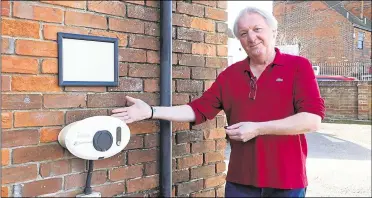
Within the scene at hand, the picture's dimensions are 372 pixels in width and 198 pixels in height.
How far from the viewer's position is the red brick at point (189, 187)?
2076 millimetres

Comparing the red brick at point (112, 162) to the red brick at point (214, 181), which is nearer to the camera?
the red brick at point (112, 162)

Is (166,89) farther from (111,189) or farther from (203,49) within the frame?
(111,189)

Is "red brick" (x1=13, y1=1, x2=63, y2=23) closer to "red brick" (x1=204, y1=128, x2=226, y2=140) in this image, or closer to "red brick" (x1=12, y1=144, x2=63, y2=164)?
"red brick" (x1=12, y1=144, x2=63, y2=164)

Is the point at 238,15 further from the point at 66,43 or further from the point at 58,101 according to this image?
the point at 58,101

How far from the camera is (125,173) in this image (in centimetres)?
184

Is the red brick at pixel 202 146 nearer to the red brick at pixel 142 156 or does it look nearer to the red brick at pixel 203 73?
the red brick at pixel 142 156

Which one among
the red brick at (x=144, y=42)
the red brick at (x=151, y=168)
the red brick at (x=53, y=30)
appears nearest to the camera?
the red brick at (x=53, y=30)

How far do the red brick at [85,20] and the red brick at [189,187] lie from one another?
0.99 m

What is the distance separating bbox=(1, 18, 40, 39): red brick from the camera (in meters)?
1.43

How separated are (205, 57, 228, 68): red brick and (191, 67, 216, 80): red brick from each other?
0.03 metres

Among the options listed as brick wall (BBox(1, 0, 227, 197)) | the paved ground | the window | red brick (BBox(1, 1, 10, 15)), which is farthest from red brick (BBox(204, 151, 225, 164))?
the window

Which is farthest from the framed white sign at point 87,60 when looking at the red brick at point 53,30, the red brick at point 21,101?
the red brick at point 21,101

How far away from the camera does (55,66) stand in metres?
1.57

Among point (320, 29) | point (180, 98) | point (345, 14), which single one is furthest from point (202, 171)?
point (345, 14)
